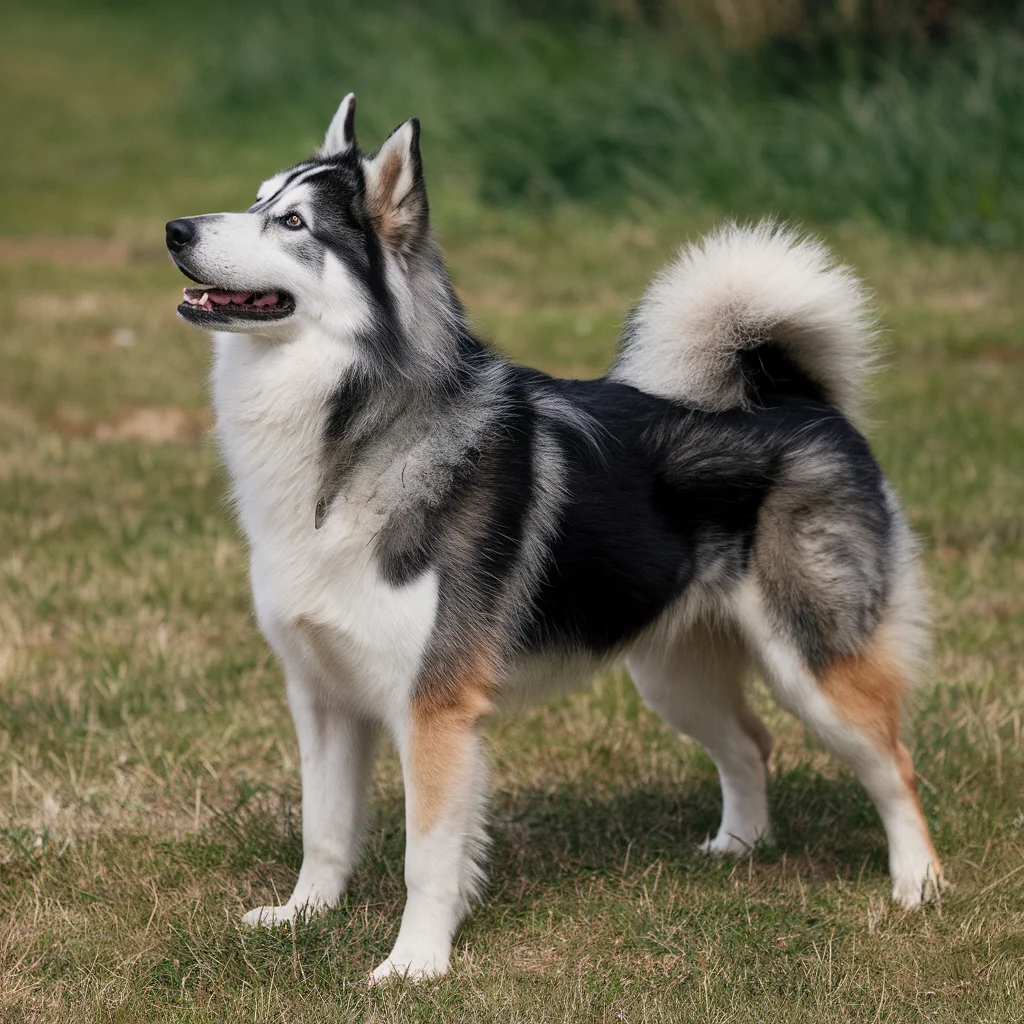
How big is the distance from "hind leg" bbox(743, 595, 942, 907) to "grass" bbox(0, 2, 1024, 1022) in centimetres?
10

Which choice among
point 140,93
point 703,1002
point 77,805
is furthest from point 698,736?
point 140,93

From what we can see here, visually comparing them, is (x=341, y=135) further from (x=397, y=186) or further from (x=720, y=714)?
(x=720, y=714)

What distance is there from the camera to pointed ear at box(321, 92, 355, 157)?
3373 mm

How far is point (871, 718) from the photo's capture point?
143 inches

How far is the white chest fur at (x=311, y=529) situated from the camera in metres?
3.19

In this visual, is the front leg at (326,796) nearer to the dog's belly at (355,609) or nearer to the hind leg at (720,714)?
the dog's belly at (355,609)

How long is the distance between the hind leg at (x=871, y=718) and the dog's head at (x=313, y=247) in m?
1.16

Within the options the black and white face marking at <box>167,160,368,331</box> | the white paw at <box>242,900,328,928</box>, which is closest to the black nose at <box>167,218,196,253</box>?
the black and white face marking at <box>167,160,368,331</box>

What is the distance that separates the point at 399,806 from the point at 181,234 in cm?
176

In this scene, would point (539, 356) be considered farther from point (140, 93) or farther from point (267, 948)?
point (140, 93)

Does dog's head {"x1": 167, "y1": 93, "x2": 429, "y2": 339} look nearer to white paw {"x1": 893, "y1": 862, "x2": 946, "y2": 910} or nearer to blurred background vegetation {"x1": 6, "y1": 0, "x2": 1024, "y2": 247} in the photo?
white paw {"x1": 893, "y1": 862, "x2": 946, "y2": 910}

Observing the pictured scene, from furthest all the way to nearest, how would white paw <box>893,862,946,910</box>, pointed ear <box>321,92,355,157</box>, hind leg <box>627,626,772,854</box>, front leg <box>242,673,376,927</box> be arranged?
hind leg <box>627,626,772,854</box>
white paw <box>893,862,946,910</box>
front leg <box>242,673,376,927</box>
pointed ear <box>321,92,355,157</box>

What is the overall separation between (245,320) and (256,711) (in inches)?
74.5

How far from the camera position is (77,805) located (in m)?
4.07
